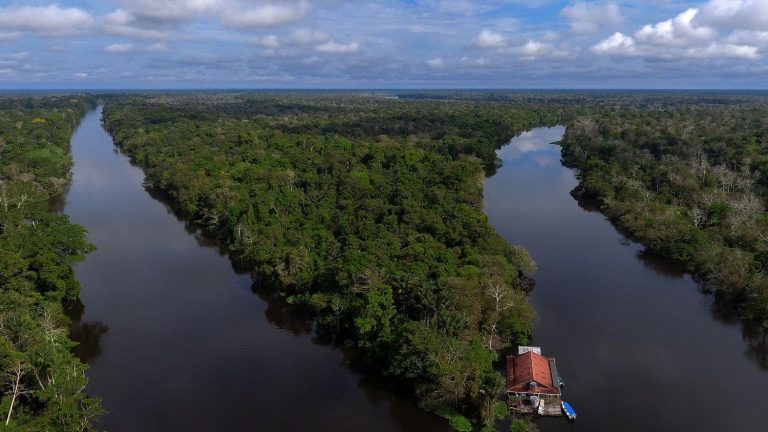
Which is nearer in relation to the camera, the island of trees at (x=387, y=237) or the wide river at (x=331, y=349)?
the island of trees at (x=387, y=237)

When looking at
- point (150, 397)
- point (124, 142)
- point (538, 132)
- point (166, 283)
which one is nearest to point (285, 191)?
point (166, 283)

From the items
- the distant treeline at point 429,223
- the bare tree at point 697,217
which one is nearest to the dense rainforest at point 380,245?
the distant treeline at point 429,223

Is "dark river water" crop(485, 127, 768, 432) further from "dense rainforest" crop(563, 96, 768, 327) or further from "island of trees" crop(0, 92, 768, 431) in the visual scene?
"island of trees" crop(0, 92, 768, 431)

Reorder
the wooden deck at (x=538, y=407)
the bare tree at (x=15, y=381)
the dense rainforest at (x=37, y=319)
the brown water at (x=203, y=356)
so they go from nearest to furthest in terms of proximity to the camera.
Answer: the bare tree at (x=15, y=381), the dense rainforest at (x=37, y=319), the wooden deck at (x=538, y=407), the brown water at (x=203, y=356)

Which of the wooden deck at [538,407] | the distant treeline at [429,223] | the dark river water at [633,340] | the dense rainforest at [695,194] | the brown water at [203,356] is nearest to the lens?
the wooden deck at [538,407]

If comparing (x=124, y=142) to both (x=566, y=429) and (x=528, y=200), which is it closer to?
(x=528, y=200)

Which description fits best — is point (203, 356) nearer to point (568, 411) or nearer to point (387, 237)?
point (387, 237)

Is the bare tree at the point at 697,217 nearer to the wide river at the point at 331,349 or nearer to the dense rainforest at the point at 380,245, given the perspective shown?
the wide river at the point at 331,349
